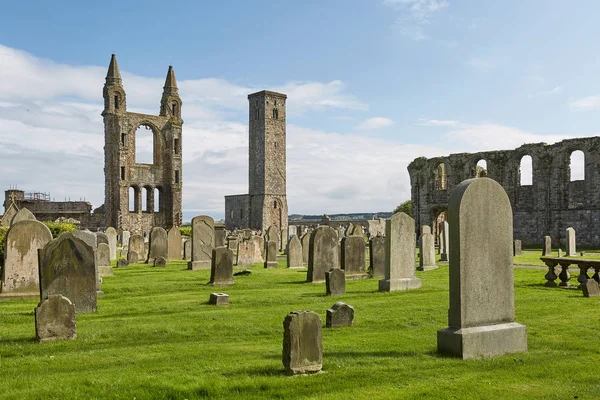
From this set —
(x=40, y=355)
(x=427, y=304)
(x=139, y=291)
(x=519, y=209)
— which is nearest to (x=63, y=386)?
(x=40, y=355)

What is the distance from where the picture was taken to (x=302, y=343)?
6.18 m

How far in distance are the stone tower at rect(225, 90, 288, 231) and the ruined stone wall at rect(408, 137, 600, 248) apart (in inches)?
877

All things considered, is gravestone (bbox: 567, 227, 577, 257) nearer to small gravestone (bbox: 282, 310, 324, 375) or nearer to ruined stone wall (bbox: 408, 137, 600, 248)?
ruined stone wall (bbox: 408, 137, 600, 248)

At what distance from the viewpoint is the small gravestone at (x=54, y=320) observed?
7.92 m

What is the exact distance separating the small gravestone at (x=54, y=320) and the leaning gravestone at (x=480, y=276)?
5.01 meters

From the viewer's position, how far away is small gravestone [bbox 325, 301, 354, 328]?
8.87 meters

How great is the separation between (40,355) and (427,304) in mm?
6930

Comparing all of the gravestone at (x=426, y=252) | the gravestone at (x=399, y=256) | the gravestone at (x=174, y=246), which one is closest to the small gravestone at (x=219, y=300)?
the gravestone at (x=399, y=256)

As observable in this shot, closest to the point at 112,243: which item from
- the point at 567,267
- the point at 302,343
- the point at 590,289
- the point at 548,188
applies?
the point at 567,267

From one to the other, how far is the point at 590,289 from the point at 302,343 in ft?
27.3

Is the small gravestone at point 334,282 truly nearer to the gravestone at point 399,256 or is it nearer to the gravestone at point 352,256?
the gravestone at point 399,256

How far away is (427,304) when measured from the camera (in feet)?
36.8

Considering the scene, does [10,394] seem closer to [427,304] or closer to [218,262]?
[427,304]

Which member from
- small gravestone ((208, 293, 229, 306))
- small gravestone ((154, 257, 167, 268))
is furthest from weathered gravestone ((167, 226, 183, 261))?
small gravestone ((208, 293, 229, 306))
